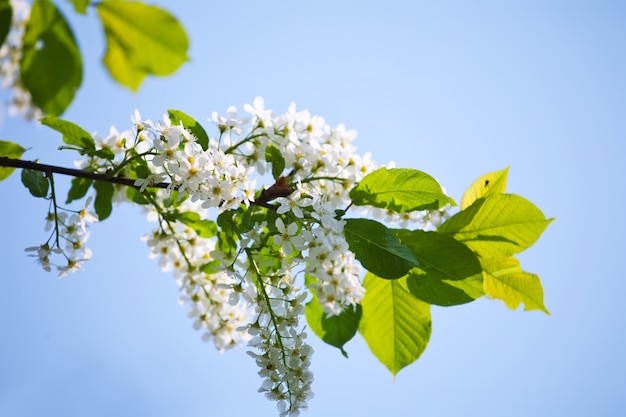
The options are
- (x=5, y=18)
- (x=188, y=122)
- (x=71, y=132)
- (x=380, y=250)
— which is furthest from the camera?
(x=71, y=132)

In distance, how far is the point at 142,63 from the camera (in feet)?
2.52

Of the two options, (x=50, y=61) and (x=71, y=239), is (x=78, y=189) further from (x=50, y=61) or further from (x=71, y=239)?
(x=50, y=61)

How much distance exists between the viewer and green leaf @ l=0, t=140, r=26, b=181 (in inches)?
64.5

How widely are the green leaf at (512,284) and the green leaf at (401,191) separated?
11.5 inches

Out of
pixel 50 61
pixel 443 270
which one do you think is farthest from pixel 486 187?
pixel 50 61

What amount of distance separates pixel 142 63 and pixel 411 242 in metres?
1.04

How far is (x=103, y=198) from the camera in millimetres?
1842

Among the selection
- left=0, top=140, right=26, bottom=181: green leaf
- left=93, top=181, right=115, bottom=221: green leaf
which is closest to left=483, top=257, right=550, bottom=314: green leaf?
left=93, top=181, right=115, bottom=221: green leaf

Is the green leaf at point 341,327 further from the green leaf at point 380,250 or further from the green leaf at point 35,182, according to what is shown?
the green leaf at point 35,182

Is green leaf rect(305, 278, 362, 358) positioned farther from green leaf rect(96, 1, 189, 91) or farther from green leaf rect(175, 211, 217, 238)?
green leaf rect(96, 1, 189, 91)

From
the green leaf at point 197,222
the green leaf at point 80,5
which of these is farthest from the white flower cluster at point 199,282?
the green leaf at point 80,5

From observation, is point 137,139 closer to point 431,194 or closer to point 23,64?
point 431,194

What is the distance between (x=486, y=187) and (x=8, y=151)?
55.1 inches

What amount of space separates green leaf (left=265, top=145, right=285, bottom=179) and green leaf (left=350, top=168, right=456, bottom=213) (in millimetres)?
221
